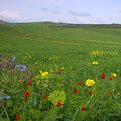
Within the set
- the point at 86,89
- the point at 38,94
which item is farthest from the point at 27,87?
the point at 86,89

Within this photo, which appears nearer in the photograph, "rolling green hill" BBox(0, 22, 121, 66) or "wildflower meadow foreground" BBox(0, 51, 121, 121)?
"wildflower meadow foreground" BBox(0, 51, 121, 121)

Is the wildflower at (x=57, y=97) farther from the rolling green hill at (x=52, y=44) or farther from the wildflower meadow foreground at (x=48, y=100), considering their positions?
the rolling green hill at (x=52, y=44)

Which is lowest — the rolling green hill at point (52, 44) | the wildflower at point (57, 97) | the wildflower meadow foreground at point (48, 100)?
the rolling green hill at point (52, 44)

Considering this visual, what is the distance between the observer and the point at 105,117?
16.5 ft

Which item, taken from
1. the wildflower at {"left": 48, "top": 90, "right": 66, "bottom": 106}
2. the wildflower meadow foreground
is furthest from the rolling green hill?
the wildflower at {"left": 48, "top": 90, "right": 66, "bottom": 106}

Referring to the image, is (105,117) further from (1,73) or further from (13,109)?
(1,73)

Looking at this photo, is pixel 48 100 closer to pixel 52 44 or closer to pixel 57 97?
pixel 57 97

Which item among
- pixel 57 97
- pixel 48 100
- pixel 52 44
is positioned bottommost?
pixel 52 44

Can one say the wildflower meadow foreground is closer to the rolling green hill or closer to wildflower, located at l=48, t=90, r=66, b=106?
wildflower, located at l=48, t=90, r=66, b=106

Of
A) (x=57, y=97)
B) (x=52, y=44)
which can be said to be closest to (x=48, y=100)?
(x=57, y=97)

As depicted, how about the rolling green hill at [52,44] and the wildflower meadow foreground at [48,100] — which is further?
the rolling green hill at [52,44]

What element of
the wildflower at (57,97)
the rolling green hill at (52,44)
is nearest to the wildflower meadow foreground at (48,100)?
the wildflower at (57,97)

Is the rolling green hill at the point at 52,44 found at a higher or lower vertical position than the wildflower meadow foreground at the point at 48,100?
lower

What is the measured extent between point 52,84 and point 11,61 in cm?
88
